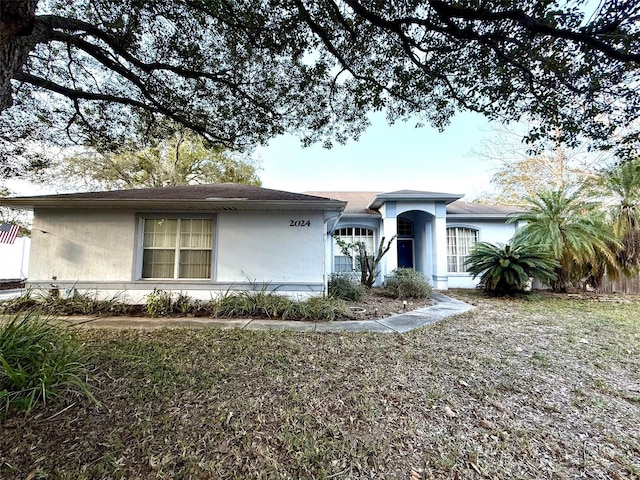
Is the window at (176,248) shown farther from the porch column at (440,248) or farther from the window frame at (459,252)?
the window frame at (459,252)

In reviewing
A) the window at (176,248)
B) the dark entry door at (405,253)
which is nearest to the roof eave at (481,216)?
the dark entry door at (405,253)

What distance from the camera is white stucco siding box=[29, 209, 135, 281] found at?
6801 mm

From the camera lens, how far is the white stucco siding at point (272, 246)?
277 inches

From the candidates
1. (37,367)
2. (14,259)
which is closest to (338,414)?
(37,367)

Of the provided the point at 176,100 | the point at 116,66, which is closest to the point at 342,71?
the point at 176,100

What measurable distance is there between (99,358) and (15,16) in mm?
3669

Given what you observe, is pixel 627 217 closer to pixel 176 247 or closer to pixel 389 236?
pixel 389 236

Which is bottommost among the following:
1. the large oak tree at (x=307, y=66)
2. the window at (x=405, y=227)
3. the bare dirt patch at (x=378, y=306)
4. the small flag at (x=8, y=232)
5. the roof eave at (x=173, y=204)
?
the bare dirt patch at (x=378, y=306)

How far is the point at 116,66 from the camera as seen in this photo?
573cm

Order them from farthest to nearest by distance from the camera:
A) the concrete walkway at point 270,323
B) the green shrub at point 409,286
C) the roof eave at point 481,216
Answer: the roof eave at point 481,216 < the green shrub at point 409,286 < the concrete walkway at point 270,323

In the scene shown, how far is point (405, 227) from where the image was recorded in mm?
13203

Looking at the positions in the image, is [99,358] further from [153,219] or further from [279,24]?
[279,24]

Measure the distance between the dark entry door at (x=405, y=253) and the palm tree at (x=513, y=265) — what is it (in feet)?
11.6

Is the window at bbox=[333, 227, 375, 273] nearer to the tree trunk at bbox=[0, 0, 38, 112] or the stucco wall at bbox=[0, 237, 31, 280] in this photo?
the tree trunk at bbox=[0, 0, 38, 112]
